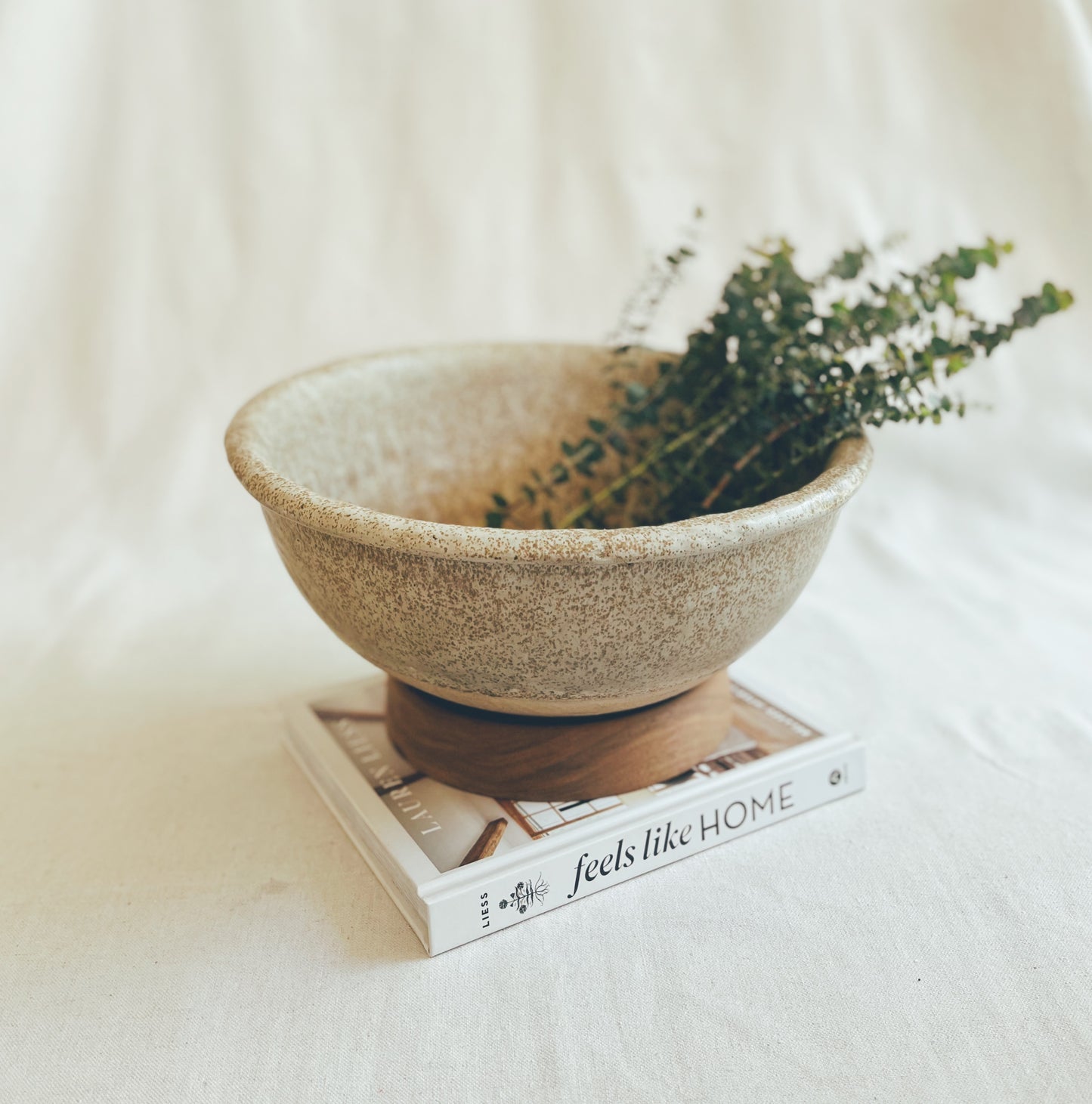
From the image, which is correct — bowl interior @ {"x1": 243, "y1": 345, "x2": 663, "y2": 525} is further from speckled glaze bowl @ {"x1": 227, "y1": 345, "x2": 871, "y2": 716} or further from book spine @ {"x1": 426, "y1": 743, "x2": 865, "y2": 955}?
book spine @ {"x1": 426, "y1": 743, "x2": 865, "y2": 955}

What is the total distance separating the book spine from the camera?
0.98 m

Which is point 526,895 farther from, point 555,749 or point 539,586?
point 539,586

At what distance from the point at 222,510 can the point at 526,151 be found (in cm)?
81

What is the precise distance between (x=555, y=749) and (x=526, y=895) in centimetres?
14

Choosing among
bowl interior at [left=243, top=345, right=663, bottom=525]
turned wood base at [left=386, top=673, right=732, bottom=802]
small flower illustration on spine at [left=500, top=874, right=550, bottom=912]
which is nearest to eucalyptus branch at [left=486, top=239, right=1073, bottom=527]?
bowl interior at [left=243, top=345, right=663, bottom=525]

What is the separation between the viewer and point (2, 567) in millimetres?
1727

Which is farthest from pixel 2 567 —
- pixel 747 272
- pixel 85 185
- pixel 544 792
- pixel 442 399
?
pixel 747 272

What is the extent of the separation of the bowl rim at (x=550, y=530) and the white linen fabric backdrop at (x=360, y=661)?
14.5 inches

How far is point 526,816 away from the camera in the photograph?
3.52ft

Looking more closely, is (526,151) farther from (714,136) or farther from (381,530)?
(381,530)

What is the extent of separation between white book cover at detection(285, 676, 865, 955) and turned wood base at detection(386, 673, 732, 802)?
0.01 meters

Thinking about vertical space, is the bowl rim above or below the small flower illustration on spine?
above

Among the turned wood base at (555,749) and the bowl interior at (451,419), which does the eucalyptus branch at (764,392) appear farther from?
the turned wood base at (555,749)

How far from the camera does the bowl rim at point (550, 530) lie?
84 centimetres
